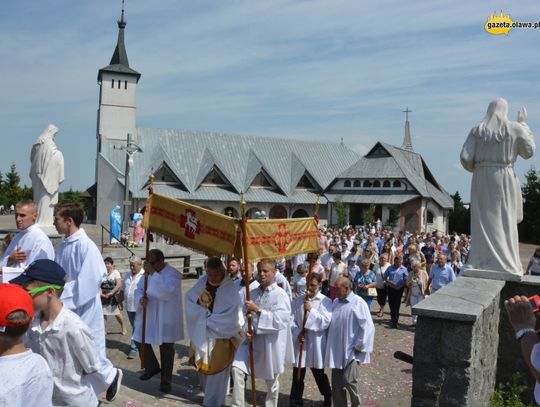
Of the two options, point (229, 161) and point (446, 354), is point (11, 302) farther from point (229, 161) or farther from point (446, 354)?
point (229, 161)

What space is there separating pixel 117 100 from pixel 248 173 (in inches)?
576

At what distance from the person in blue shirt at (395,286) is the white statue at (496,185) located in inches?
223

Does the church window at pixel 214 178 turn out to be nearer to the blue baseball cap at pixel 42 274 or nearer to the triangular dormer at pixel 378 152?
the triangular dormer at pixel 378 152

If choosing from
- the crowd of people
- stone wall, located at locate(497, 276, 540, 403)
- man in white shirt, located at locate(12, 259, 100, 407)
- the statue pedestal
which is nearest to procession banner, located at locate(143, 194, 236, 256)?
the crowd of people

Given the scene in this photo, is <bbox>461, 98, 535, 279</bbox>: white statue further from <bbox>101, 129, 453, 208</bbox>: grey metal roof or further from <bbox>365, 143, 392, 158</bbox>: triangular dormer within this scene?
<bbox>365, 143, 392, 158</bbox>: triangular dormer

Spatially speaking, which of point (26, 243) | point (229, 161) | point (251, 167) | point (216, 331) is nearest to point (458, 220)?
point (251, 167)

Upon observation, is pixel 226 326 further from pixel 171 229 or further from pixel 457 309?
pixel 457 309

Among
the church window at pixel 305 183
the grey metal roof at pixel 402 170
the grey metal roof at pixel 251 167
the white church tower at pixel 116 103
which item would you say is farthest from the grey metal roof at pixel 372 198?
the white church tower at pixel 116 103

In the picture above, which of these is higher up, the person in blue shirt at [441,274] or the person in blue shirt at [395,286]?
the person in blue shirt at [441,274]

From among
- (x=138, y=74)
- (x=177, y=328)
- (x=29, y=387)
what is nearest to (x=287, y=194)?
(x=138, y=74)

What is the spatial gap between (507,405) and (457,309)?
7.56 ft

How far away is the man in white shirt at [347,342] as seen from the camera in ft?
21.7

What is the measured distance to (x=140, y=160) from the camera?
162ft

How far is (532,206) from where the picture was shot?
159 feet
